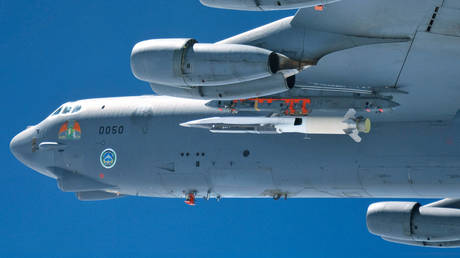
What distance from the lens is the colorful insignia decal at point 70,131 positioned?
2483 cm

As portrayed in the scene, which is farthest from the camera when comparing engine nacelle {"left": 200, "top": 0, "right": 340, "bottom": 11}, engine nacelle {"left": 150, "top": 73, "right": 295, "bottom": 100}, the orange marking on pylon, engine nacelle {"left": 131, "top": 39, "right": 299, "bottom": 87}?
engine nacelle {"left": 150, "top": 73, "right": 295, "bottom": 100}

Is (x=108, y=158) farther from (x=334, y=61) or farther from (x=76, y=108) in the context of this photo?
(x=334, y=61)

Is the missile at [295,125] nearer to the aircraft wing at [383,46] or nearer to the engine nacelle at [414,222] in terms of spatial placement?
the aircraft wing at [383,46]

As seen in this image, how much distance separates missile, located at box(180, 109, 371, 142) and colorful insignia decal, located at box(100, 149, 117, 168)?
11.4ft

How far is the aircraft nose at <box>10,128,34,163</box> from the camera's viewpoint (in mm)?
25877

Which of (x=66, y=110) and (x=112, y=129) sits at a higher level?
(x=66, y=110)

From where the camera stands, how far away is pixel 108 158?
79.6 feet

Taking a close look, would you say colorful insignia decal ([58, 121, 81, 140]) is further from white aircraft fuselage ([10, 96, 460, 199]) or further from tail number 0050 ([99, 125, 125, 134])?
tail number 0050 ([99, 125, 125, 134])

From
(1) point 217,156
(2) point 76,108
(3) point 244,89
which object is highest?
(2) point 76,108

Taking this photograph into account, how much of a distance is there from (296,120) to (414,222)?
19.7ft

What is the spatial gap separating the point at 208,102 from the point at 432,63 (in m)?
5.70

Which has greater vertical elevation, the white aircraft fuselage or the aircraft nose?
the aircraft nose

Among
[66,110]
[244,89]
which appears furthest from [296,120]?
[66,110]

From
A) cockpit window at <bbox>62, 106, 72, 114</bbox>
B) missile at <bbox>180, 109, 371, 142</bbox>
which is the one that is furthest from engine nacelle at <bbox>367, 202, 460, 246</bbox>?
cockpit window at <bbox>62, 106, 72, 114</bbox>
